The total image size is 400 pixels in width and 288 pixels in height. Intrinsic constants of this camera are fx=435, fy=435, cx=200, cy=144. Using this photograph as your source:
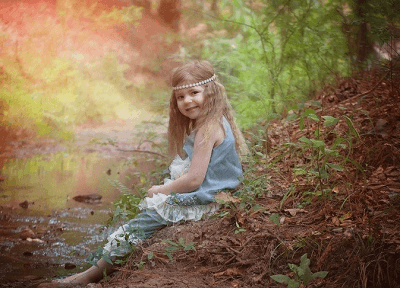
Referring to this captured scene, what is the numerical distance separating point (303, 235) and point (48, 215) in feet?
8.79

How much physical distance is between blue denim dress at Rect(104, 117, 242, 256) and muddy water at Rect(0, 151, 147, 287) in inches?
12.2

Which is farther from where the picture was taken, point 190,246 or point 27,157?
point 27,157

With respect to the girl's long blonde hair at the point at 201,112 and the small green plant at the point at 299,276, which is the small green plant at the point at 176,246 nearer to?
the small green plant at the point at 299,276

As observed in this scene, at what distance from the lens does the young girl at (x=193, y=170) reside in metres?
2.34

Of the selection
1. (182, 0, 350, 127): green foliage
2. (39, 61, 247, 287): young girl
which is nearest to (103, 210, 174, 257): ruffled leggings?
(39, 61, 247, 287): young girl

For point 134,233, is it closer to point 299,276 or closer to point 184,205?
point 184,205

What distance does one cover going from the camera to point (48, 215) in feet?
12.6

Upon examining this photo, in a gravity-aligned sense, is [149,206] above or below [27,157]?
above

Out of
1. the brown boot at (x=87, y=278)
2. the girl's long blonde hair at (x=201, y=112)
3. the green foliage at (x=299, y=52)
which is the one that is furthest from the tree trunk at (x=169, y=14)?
the brown boot at (x=87, y=278)

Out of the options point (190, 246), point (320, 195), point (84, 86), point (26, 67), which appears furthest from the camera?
point (84, 86)

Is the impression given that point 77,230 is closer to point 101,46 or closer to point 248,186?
point 248,186

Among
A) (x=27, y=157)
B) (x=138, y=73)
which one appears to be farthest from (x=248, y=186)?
(x=138, y=73)

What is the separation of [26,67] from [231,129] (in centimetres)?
561

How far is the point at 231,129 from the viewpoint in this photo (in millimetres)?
2641
